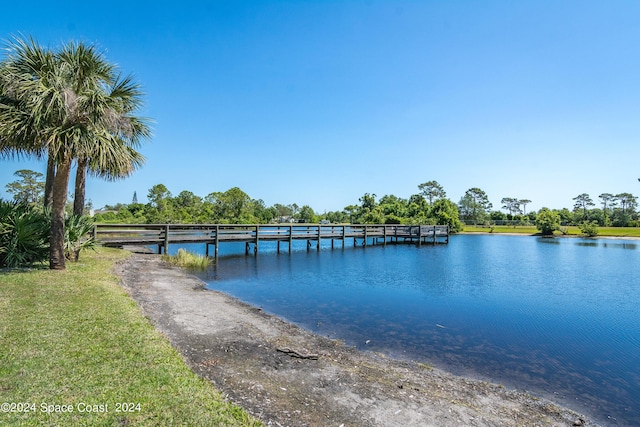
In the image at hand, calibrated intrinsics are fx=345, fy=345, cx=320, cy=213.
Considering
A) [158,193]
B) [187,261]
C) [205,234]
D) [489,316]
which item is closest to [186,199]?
[158,193]

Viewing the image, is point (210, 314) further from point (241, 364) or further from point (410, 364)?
point (410, 364)

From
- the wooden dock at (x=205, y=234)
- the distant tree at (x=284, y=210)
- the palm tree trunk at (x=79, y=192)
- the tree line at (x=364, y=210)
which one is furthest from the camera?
the distant tree at (x=284, y=210)

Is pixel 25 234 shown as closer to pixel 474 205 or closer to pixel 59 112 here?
pixel 59 112

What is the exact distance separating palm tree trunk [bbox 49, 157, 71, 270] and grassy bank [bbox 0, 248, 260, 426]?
3607 millimetres

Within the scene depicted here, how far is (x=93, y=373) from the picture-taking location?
14.3 feet

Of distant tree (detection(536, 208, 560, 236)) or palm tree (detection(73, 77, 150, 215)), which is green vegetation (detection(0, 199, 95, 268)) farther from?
distant tree (detection(536, 208, 560, 236))

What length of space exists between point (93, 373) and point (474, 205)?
9955 cm

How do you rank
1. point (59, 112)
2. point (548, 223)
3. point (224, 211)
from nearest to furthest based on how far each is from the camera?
point (59, 112) → point (224, 211) → point (548, 223)

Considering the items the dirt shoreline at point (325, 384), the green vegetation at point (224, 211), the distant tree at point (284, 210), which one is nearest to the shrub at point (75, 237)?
the dirt shoreline at point (325, 384)

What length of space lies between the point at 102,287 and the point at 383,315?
8.16 meters

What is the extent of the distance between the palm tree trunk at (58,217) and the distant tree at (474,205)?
91707 millimetres

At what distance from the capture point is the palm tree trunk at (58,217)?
35.0 ft

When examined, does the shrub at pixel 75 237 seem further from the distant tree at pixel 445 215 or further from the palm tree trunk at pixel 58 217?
the distant tree at pixel 445 215

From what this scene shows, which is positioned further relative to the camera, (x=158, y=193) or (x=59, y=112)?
(x=158, y=193)
